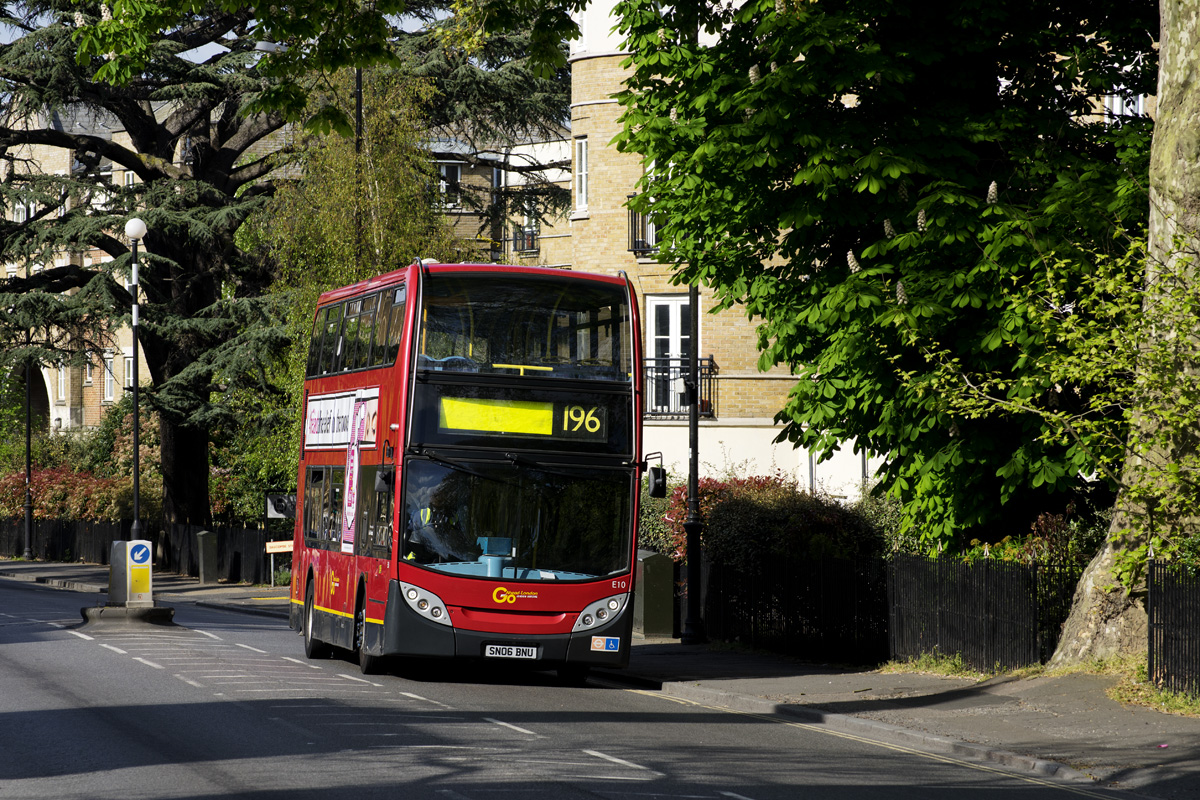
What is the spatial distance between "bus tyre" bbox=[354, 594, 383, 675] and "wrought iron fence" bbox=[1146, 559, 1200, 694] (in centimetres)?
840

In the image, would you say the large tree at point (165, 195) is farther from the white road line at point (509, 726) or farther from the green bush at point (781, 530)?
the white road line at point (509, 726)

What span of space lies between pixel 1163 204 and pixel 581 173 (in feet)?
A: 78.7

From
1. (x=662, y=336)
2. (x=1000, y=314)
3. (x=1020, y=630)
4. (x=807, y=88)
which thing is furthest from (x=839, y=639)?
(x=662, y=336)

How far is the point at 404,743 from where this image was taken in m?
Result: 11.8

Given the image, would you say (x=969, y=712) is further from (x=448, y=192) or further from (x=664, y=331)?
(x=448, y=192)

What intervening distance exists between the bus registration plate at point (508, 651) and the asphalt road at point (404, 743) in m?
0.41

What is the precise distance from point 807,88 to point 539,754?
7.84 m

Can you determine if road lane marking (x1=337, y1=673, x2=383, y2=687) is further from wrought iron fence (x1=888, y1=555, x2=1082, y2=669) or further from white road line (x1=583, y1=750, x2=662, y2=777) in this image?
wrought iron fence (x1=888, y1=555, x2=1082, y2=669)

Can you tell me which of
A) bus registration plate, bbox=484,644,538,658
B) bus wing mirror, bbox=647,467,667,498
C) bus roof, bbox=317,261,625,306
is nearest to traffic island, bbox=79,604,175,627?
bus roof, bbox=317,261,625,306

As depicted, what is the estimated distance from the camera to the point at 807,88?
1568 centimetres

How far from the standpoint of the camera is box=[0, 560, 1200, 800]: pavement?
1123 cm

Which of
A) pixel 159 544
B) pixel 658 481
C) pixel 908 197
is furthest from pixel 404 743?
pixel 159 544

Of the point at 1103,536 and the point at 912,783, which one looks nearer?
the point at 912,783

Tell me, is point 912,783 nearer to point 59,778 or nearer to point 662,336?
point 59,778
